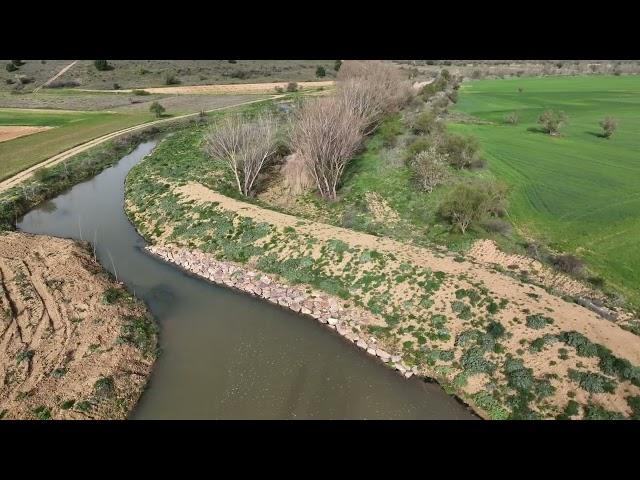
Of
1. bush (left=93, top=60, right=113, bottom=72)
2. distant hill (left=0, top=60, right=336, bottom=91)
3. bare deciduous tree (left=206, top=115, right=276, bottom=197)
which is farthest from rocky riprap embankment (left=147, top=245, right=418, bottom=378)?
bush (left=93, top=60, right=113, bottom=72)

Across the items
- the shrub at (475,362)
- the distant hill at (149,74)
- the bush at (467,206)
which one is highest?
the distant hill at (149,74)

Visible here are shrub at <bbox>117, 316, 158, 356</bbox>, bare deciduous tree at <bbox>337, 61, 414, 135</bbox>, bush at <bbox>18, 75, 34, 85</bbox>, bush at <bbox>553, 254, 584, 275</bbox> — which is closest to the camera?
shrub at <bbox>117, 316, 158, 356</bbox>

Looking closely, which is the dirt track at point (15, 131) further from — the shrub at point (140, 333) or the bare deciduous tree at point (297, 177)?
the shrub at point (140, 333)

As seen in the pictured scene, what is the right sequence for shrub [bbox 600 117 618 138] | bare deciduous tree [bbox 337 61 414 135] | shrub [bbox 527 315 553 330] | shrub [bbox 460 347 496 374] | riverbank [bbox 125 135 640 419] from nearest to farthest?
riverbank [bbox 125 135 640 419] < shrub [bbox 460 347 496 374] < shrub [bbox 527 315 553 330] < bare deciduous tree [bbox 337 61 414 135] < shrub [bbox 600 117 618 138]

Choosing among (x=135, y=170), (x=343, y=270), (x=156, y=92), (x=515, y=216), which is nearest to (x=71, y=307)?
(x=343, y=270)

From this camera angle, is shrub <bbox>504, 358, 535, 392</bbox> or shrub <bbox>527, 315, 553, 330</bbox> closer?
shrub <bbox>504, 358, 535, 392</bbox>

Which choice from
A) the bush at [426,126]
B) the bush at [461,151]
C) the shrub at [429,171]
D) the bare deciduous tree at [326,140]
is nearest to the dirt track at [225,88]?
the bush at [426,126]

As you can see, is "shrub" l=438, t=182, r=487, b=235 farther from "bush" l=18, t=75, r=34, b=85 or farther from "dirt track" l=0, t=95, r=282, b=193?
"bush" l=18, t=75, r=34, b=85
